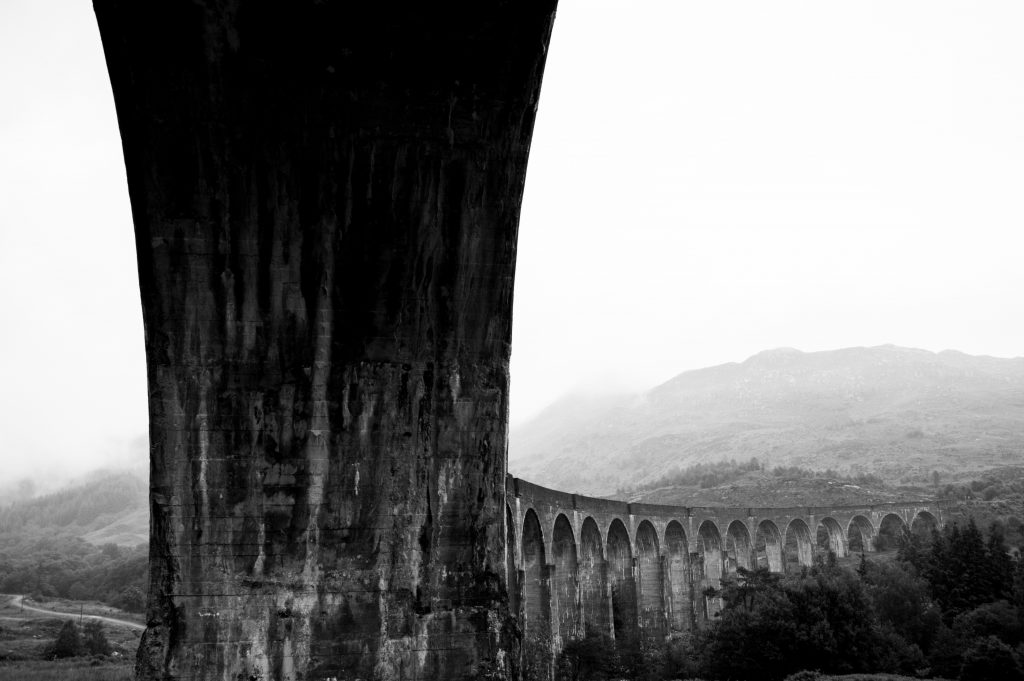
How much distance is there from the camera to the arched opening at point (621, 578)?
3747 cm

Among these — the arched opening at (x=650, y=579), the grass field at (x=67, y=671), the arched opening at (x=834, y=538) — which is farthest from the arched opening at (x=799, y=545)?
the grass field at (x=67, y=671)

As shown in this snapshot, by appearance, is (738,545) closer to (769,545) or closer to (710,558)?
(710,558)

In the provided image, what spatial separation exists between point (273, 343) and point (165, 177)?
151cm

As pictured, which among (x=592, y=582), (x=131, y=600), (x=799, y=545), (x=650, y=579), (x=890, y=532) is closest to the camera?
(x=592, y=582)

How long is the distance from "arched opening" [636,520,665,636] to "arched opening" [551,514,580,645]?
9.84 meters

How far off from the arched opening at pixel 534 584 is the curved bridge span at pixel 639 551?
0.04 metres

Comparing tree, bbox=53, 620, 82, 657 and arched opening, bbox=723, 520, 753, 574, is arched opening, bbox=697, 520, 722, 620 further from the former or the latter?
tree, bbox=53, 620, 82, 657

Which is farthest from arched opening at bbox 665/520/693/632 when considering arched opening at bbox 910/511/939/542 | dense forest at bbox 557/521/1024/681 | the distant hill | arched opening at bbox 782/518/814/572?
the distant hill

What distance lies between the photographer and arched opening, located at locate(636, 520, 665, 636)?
1647 inches

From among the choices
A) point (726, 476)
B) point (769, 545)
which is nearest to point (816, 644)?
point (769, 545)

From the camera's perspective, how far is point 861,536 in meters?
69.4

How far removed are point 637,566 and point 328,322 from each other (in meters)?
36.6

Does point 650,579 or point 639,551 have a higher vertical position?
point 639,551

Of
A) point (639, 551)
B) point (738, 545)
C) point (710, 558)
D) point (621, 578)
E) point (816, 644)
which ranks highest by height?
point (639, 551)
